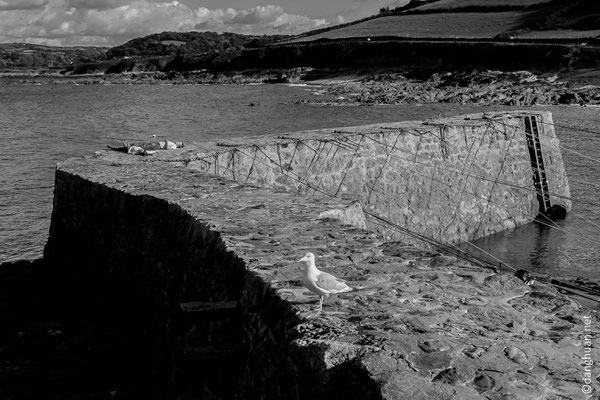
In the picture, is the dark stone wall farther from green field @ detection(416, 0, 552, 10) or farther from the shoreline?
green field @ detection(416, 0, 552, 10)

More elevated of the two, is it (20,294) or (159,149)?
(159,149)

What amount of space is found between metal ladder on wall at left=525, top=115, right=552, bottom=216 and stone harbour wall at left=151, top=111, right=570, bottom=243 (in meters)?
0.19

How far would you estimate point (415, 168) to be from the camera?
1716cm

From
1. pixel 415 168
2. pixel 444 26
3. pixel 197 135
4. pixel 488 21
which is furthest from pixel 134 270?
pixel 444 26

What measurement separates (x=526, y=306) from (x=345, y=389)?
7.04ft

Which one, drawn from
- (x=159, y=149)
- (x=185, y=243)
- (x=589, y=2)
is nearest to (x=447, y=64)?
(x=589, y=2)

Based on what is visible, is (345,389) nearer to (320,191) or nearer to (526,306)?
(526,306)

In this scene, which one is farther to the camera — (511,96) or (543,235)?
(511,96)

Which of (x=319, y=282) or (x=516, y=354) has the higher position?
(x=319, y=282)

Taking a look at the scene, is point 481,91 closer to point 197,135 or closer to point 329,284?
point 197,135

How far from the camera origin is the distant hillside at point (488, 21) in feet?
277

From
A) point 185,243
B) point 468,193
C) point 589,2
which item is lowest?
point 468,193

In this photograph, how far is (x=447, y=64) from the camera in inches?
3150

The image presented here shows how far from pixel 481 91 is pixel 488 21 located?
167 feet
